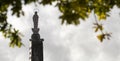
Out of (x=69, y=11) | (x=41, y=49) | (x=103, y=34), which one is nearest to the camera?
(x=69, y=11)

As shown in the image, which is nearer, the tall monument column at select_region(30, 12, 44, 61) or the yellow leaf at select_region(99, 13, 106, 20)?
the yellow leaf at select_region(99, 13, 106, 20)

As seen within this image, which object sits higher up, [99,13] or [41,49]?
[41,49]

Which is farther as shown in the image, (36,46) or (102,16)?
(36,46)

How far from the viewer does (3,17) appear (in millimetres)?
14789

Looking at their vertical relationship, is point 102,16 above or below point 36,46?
below

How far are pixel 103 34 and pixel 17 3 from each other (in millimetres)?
2888

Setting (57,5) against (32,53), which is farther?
(32,53)

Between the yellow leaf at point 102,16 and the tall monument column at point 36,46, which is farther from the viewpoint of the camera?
the tall monument column at point 36,46

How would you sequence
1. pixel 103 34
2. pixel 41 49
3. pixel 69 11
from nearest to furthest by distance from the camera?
1. pixel 69 11
2. pixel 103 34
3. pixel 41 49

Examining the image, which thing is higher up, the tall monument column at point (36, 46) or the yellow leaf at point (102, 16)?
the tall monument column at point (36, 46)

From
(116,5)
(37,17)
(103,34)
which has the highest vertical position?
(37,17)

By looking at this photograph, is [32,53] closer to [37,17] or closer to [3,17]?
[37,17]

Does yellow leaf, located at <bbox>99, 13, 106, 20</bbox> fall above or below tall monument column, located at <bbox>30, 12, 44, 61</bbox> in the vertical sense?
below

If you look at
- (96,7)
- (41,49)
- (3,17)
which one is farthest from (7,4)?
(41,49)
